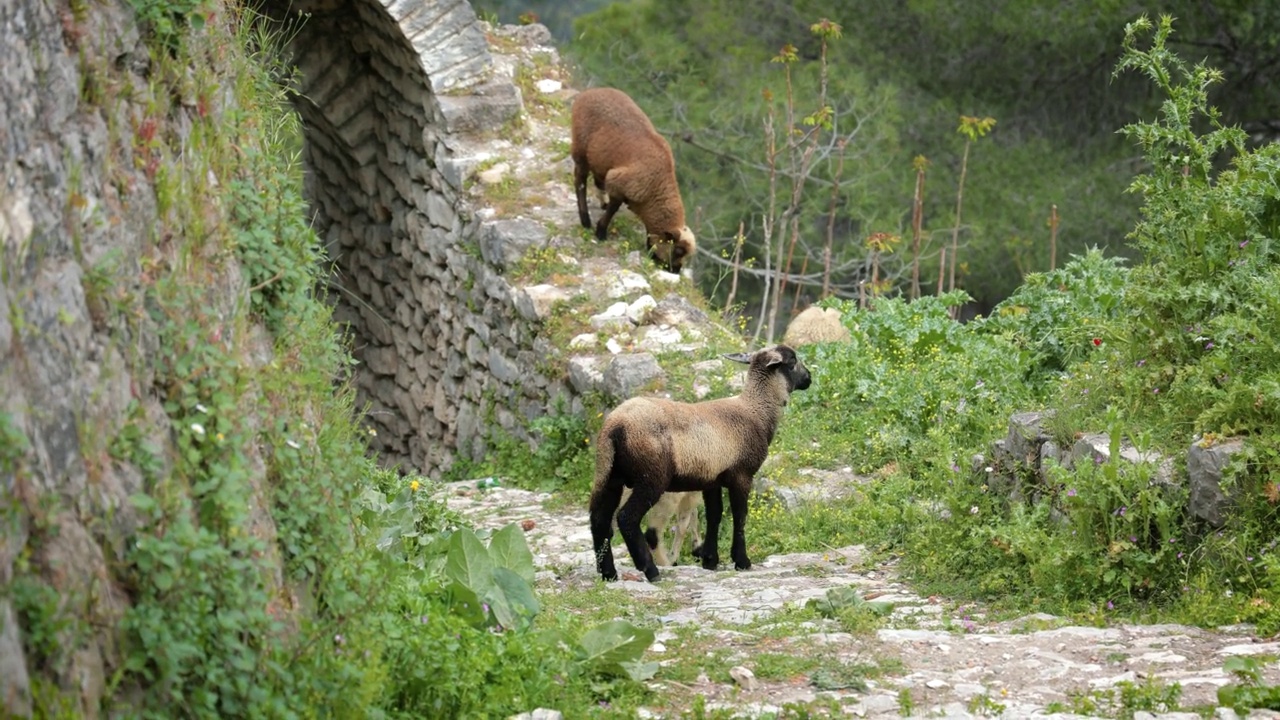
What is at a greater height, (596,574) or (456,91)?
(456,91)

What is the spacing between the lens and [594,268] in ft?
37.9

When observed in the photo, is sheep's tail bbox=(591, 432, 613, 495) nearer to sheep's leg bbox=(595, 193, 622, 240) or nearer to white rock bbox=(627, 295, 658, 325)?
white rock bbox=(627, 295, 658, 325)

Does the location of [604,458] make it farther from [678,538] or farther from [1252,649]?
[1252,649]

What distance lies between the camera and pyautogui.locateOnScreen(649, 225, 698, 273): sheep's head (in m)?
11.7

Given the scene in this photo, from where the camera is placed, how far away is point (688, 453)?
7246mm

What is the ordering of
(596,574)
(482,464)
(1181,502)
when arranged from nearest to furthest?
(1181,502) → (596,574) → (482,464)

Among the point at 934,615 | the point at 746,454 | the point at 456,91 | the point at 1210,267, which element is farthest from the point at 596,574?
the point at 456,91

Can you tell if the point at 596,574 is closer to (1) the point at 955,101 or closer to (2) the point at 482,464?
(2) the point at 482,464

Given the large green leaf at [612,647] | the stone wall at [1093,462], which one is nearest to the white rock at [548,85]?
the stone wall at [1093,462]

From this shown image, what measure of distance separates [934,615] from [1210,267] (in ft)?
7.09

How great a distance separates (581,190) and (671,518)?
432cm

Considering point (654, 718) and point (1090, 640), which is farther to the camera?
point (1090, 640)

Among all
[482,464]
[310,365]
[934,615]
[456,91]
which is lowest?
[482,464]

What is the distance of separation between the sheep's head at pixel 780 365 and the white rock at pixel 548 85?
6.30 meters
